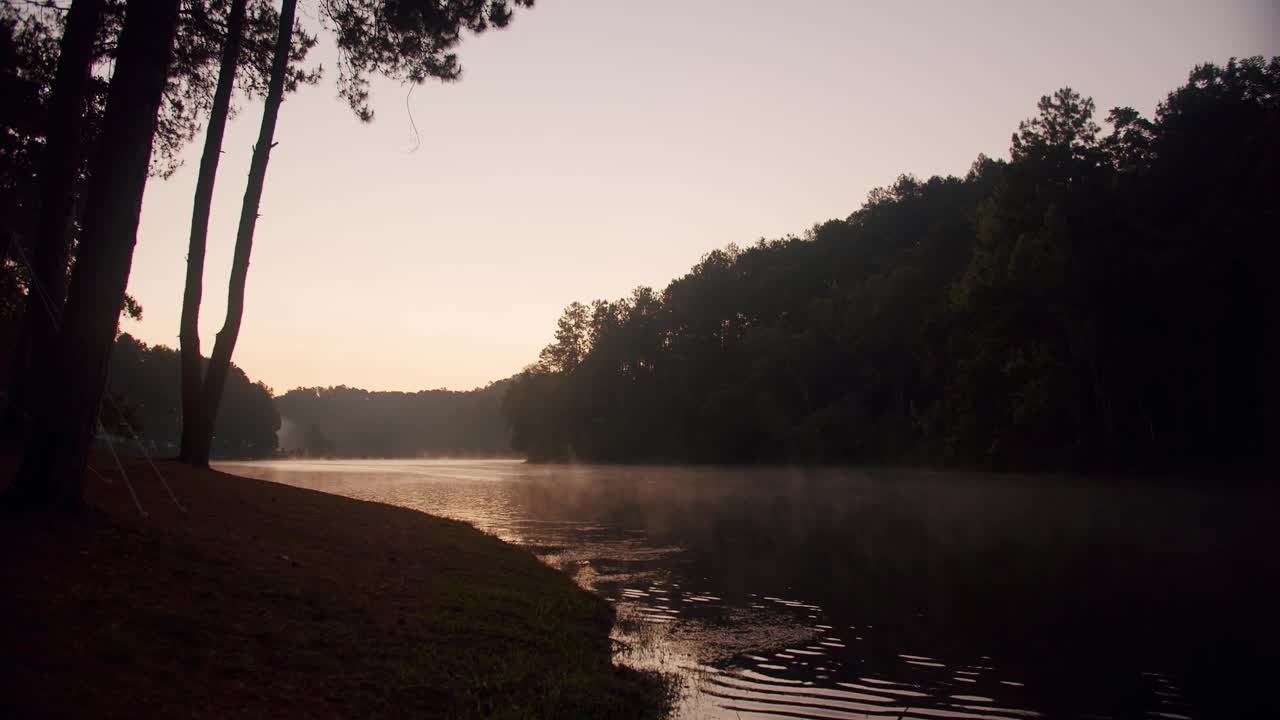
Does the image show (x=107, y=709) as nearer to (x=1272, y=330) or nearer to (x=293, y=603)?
(x=293, y=603)

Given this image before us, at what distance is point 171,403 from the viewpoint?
A: 117 meters

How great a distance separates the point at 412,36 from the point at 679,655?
53.8 ft

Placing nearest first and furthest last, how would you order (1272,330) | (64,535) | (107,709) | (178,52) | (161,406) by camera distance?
(107,709), (64,535), (178,52), (1272,330), (161,406)

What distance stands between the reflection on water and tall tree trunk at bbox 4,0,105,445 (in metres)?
9.68

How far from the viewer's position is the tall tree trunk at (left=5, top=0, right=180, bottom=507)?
307 inches

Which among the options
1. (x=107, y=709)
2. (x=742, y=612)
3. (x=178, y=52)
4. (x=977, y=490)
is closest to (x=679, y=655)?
(x=742, y=612)

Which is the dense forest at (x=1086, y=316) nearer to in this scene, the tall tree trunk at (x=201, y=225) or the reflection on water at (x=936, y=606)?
the reflection on water at (x=936, y=606)

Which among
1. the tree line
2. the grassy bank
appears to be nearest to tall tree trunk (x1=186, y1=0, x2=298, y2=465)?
the tree line

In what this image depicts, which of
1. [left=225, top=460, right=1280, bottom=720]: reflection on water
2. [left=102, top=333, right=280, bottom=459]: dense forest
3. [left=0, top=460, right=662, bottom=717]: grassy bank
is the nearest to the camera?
[left=0, top=460, right=662, bottom=717]: grassy bank

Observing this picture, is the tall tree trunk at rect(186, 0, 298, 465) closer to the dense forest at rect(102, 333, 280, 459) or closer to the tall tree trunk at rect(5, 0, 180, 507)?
the tall tree trunk at rect(5, 0, 180, 507)

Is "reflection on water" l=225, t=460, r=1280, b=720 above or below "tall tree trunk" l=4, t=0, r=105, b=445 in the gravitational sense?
below

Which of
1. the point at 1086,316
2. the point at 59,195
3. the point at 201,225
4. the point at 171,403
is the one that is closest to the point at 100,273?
the point at 59,195

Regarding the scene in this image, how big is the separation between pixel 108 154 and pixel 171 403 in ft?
420

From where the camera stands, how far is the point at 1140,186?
4947cm
